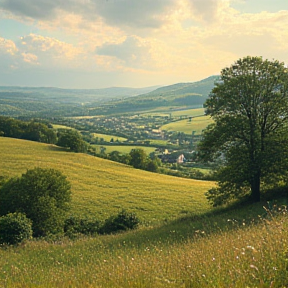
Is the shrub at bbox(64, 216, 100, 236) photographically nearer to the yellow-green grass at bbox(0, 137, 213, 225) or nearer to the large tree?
the yellow-green grass at bbox(0, 137, 213, 225)

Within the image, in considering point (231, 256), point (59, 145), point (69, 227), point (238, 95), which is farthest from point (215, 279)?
point (59, 145)

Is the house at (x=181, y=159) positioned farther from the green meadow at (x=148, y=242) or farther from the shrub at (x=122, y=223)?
the shrub at (x=122, y=223)

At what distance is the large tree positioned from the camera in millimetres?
24688

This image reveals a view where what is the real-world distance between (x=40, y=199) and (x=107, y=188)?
25369mm

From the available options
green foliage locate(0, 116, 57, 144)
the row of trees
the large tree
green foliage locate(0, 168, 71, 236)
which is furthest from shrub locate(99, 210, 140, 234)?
green foliage locate(0, 116, 57, 144)

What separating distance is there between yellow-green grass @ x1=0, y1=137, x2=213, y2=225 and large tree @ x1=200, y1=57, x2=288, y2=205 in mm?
13898

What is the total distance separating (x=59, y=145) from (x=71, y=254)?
8433 cm

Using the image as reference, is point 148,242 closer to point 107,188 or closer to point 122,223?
point 122,223

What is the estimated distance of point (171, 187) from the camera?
194 ft

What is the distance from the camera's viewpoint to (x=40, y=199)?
31.4 m

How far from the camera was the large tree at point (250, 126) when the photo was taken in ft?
81.0

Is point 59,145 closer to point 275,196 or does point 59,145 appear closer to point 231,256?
point 275,196

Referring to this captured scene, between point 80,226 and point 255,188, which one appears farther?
point 80,226

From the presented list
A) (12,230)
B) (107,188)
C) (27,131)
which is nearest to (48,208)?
(12,230)
